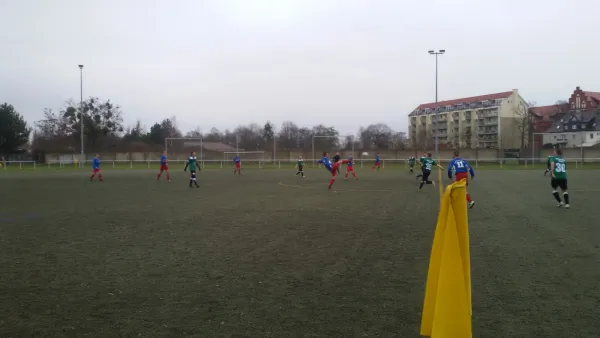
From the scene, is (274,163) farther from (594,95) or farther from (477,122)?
(594,95)

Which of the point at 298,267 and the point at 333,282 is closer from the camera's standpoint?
the point at 333,282

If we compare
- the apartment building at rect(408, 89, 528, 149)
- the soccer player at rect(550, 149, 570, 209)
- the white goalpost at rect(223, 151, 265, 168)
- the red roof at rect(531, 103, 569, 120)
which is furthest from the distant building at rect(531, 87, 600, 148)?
the soccer player at rect(550, 149, 570, 209)

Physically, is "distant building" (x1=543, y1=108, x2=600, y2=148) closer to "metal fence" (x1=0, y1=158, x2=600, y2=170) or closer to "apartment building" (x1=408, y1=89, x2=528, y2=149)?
"apartment building" (x1=408, y1=89, x2=528, y2=149)

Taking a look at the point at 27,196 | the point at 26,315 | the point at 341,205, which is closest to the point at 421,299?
the point at 26,315

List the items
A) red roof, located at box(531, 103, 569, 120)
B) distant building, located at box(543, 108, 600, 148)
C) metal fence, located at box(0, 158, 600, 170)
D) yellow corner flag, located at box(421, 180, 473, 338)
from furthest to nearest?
red roof, located at box(531, 103, 569, 120) → distant building, located at box(543, 108, 600, 148) → metal fence, located at box(0, 158, 600, 170) → yellow corner flag, located at box(421, 180, 473, 338)

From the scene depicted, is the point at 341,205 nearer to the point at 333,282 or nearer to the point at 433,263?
the point at 333,282

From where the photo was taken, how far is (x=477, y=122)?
293ft

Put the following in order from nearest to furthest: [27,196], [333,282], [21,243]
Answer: [333,282], [21,243], [27,196]

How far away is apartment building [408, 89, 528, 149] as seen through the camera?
249ft

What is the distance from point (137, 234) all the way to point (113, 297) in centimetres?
431

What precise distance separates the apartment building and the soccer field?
67.8 meters

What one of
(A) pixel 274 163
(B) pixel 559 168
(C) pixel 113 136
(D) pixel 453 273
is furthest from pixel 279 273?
(C) pixel 113 136

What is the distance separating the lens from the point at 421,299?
199 inches

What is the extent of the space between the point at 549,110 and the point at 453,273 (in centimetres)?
10740
